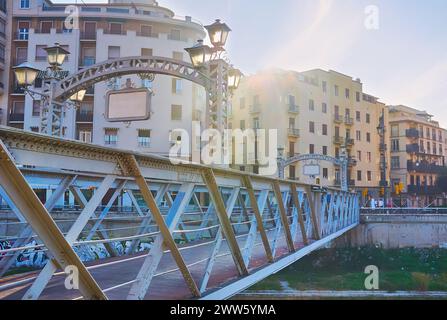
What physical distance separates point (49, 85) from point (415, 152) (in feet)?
143

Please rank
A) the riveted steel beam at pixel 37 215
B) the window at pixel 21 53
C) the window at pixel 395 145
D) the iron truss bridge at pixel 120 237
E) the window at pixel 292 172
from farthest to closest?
the window at pixel 395 145 → the window at pixel 292 172 → the window at pixel 21 53 → the iron truss bridge at pixel 120 237 → the riveted steel beam at pixel 37 215

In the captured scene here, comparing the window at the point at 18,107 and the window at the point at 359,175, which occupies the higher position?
the window at the point at 18,107

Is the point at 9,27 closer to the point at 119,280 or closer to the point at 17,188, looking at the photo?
the point at 119,280

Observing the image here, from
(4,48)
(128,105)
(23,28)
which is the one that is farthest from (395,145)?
(128,105)

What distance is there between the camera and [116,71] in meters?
11.6

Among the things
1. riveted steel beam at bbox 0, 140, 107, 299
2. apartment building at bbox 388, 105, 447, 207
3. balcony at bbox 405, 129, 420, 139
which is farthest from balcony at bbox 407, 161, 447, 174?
riveted steel beam at bbox 0, 140, 107, 299

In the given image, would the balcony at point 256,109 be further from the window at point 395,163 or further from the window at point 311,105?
the window at point 395,163

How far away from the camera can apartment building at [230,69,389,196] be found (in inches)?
1529

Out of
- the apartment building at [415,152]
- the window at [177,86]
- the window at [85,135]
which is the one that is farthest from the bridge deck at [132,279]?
the apartment building at [415,152]

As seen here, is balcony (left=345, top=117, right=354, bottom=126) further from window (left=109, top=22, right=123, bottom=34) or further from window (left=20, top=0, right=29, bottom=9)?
window (left=20, top=0, right=29, bottom=9)

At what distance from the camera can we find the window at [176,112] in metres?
32.8

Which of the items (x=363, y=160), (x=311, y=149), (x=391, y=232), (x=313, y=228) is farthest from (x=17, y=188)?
(x=363, y=160)

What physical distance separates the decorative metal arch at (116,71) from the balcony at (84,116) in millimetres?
22109
